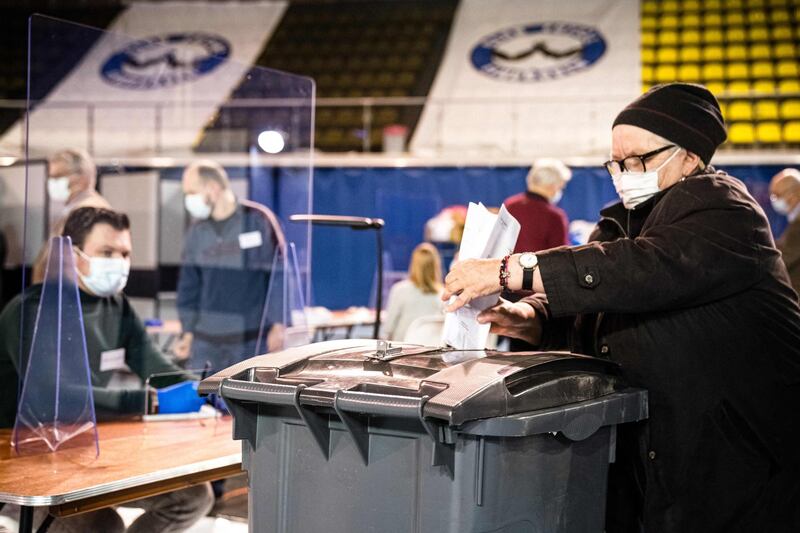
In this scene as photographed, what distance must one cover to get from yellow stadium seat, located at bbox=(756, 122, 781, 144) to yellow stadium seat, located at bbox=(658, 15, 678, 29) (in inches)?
103

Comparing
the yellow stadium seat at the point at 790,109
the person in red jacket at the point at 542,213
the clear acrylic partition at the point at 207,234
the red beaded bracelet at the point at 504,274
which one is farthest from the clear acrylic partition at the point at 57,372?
the yellow stadium seat at the point at 790,109

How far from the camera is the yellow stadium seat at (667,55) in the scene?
1102 cm

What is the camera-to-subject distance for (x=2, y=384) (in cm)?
253

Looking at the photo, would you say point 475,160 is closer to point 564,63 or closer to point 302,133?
point 564,63

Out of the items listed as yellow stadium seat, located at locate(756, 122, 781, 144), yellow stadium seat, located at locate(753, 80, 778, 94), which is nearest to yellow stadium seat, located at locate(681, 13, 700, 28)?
yellow stadium seat, located at locate(753, 80, 778, 94)

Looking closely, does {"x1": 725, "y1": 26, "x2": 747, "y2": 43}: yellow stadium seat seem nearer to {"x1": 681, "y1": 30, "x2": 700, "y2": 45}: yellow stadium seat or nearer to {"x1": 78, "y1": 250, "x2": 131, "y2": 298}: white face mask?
{"x1": 681, "y1": 30, "x2": 700, "y2": 45}: yellow stadium seat

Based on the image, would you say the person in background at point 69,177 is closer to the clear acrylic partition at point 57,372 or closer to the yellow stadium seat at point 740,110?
the clear acrylic partition at point 57,372

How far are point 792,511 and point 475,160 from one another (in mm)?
6402

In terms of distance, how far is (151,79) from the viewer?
11953 mm

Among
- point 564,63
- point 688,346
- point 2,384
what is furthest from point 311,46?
point 688,346

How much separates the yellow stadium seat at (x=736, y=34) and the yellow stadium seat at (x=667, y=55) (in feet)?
2.63

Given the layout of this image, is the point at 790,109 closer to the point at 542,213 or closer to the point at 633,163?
the point at 542,213

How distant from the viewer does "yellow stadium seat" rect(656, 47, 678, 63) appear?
11.0 m

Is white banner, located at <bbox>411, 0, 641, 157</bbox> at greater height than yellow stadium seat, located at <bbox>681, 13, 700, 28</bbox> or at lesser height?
lesser
